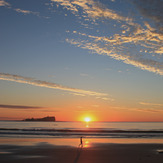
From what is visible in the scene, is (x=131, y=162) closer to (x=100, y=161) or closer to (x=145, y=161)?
(x=145, y=161)

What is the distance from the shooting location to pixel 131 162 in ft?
61.7

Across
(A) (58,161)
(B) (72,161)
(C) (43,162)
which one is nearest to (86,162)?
(B) (72,161)

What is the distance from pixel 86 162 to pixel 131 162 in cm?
387

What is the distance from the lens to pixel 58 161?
18.8m

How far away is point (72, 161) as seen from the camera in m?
18.6

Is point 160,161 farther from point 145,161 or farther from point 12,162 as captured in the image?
point 12,162

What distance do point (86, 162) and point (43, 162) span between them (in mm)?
3585

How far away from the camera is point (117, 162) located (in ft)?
61.8

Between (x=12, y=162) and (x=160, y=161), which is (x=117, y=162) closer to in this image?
(x=160, y=161)

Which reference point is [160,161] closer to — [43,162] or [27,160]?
[43,162]

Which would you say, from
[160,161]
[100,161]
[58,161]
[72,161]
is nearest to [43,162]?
[58,161]

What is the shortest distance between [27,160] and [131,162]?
29.5ft

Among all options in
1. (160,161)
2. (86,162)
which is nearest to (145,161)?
(160,161)

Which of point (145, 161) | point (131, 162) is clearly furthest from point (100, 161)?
point (145, 161)
